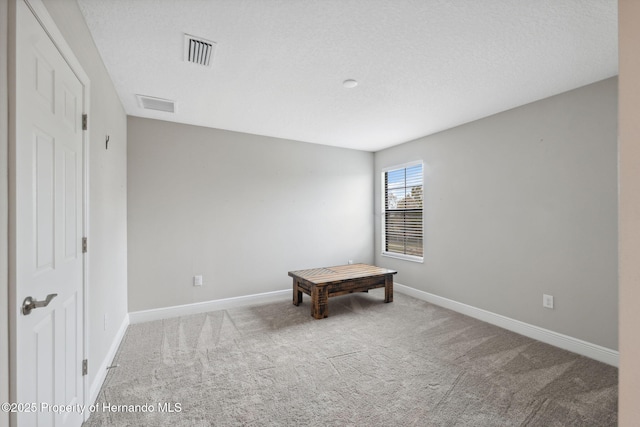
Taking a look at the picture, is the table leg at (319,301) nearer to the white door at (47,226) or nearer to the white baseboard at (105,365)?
the white baseboard at (105,365)

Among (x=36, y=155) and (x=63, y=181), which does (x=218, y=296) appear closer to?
(x=63, y=181)

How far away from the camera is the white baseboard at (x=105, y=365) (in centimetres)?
195

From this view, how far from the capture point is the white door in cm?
110

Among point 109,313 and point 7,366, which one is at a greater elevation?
point 7,366

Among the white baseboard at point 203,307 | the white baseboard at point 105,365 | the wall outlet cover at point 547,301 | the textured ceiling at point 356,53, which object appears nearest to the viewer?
the textured ceiling at point 356,53

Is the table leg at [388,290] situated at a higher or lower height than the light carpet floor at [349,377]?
higher

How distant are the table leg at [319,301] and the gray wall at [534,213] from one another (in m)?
1.65

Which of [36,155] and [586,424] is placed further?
[586,424]

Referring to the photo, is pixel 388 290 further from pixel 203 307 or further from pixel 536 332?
pixel 203 307

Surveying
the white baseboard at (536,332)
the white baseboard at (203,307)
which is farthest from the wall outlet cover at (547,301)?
the white baseboard at (203,307)

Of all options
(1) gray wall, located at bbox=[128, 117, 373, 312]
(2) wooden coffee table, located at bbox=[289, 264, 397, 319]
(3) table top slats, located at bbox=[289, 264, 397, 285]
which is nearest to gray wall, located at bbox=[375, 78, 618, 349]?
(2) wooden coffee table, located at bbox=[289, 264, 397, 319]

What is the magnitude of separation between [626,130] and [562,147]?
249 cm

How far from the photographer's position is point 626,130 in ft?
2.59

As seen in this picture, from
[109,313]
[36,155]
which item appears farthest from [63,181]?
[109,313]
